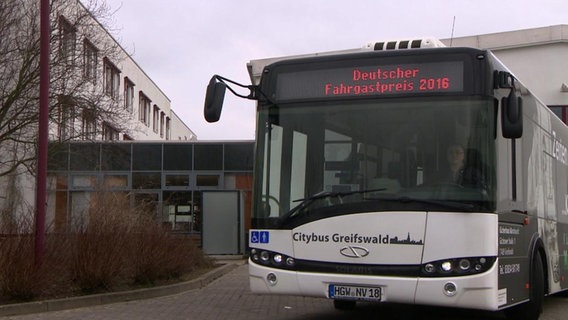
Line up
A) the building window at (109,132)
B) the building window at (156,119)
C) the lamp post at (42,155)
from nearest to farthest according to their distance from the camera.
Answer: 1. the lamp post at (42,155)
2. the building window at (109,132)
3. the building window at (156,119)

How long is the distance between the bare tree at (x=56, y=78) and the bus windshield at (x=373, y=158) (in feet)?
49.1

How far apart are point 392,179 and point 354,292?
127 cm

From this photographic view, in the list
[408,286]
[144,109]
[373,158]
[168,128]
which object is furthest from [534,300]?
[168,128]

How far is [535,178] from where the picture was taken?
Answer: 9.05m

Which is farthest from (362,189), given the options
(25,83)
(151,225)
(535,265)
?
(25,83)

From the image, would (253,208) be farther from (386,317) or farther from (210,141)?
(210,141)

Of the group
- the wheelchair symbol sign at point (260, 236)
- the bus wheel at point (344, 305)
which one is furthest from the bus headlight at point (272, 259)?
the bus wheel at point (344, 305)

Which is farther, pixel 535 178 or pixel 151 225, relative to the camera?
pixel 151 225

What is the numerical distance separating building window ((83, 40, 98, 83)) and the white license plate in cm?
1697

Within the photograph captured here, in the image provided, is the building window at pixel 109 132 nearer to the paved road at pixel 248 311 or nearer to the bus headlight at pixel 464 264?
the paved road at pixel 248 311

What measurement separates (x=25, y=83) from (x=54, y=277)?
12146 millimetres

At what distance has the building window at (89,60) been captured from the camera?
22.4m

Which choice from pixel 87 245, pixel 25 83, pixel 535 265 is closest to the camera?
pixel 535 265

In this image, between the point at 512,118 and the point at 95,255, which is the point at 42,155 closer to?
the point at 95,255
